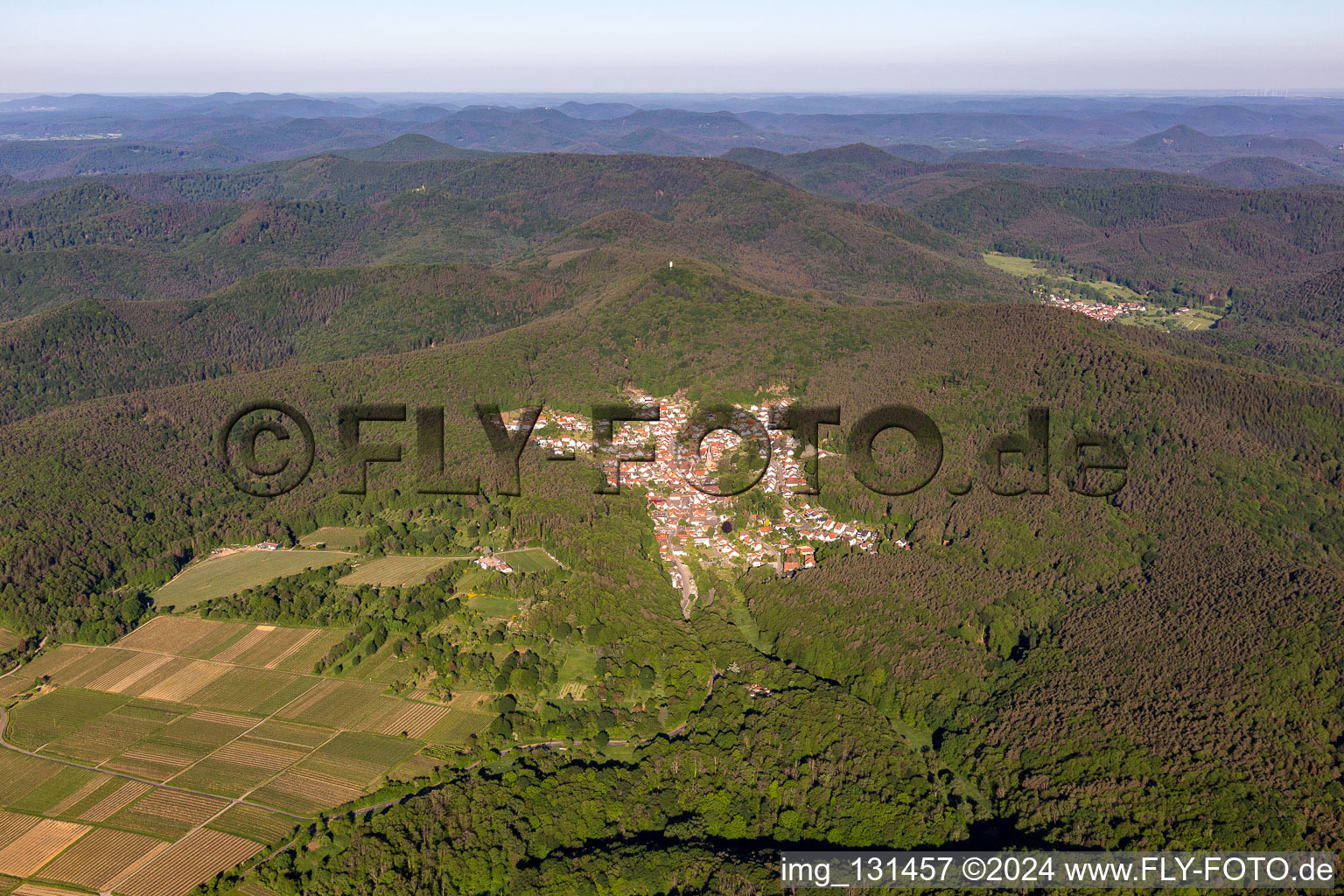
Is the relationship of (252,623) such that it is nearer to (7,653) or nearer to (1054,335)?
(7,653)

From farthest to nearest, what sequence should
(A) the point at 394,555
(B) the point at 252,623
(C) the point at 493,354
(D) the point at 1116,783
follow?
(C) the point at 493,354 < (A) the point at 394,555 < (B) the point at 252,623 < (D) the point at 1116,783

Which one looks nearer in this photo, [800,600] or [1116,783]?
[1116,783]

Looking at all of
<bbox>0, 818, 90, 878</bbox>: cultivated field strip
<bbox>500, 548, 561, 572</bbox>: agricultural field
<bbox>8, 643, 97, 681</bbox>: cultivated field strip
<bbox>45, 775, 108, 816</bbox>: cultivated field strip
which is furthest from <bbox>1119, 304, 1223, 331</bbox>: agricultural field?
<bbox>0, 818, 90, 878</bbox>: cultivated field strip

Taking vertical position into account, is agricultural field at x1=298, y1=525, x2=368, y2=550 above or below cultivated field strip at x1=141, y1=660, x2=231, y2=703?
above

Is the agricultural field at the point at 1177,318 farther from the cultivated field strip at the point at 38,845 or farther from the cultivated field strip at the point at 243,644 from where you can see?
the cultivated field strip at the point at 38,845

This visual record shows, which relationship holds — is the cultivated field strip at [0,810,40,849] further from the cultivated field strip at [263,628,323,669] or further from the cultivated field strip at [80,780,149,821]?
the cultivated field strip at [263,628,323,669]

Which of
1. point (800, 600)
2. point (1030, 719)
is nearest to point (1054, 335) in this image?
point (800, 600)

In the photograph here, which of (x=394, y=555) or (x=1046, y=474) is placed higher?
(x=1046, y=474)
